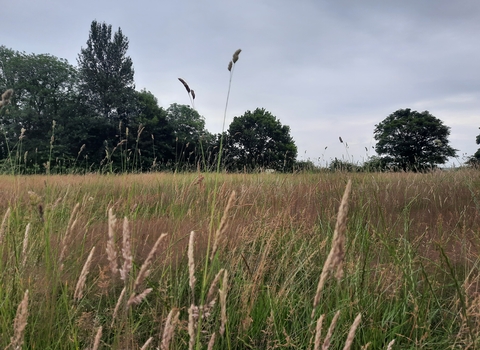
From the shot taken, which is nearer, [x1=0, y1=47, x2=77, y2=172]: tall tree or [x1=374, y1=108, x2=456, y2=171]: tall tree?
[x1=0, y1=47, x2=77, y2=172]: tall tree

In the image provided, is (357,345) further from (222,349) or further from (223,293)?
(223,293)

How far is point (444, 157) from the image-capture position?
30.8m

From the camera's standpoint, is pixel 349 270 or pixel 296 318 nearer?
pixel 296 318

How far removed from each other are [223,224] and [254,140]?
108 ft

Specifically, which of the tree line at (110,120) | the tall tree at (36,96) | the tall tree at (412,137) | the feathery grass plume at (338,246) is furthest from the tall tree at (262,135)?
the feathery grass plume at (338,246)

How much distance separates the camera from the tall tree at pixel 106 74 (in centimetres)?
3009

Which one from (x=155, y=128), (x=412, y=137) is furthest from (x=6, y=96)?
(x=412, y=137)

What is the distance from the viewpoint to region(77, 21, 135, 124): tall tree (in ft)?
98.7

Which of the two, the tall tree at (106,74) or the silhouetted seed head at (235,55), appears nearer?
the silhouetted seed head at (235,55)

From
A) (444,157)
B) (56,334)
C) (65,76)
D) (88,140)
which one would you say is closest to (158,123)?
(88,140)

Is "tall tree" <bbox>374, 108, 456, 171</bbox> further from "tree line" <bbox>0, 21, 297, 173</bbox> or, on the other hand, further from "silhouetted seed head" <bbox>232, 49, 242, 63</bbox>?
"silhouetted seed head" <bbox>232, 49, 242, 63</bbox>

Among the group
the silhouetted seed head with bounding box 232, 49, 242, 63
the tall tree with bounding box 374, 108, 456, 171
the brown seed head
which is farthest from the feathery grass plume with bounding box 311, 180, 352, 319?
the tall tree with bounding box 374, 108, 456, 171

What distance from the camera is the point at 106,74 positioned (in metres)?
31.1

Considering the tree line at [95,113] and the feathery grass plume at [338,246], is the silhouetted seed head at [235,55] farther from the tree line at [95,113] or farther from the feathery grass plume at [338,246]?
the tree line at [95,113]
